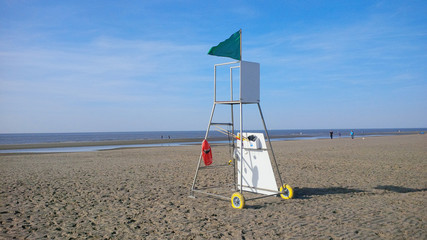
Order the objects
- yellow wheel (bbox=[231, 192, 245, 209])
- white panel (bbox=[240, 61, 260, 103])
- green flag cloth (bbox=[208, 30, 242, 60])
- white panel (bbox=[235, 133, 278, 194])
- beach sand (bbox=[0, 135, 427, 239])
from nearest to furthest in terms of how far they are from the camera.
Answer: beach sand (bbox=[0, 135, 427, 239])
yellow wheel (bbox=[231, 192, 245, 209])
green flag cloth (bbox=[208, 30, 242, 60])
white panel (bbox=[240, 61, 260, 103])
white panel (bbox=[235, 133, 278, 194])

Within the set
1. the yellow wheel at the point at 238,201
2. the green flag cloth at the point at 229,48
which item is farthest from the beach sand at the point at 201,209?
Result: the green flag cloth at the point at 229,48

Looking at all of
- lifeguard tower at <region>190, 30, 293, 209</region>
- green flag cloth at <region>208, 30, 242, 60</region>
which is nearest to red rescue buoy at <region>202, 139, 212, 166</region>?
lifeguard tower at <region>190, 30, 293, 209</region>

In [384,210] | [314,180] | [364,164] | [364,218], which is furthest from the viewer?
[364,164]

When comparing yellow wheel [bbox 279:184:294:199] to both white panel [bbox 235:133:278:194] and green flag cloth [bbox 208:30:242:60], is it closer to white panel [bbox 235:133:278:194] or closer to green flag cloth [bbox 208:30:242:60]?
white panel [bbox 235:133:278:194]

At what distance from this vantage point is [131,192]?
324 inches

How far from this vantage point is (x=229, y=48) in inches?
265

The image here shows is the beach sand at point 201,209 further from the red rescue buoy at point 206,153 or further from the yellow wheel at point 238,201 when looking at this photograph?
the red rescue buoy at point 206,153

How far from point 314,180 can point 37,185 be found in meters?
8.40

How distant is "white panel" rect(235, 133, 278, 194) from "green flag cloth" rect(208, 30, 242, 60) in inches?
76.6

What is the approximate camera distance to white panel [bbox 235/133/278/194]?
729 centimetres

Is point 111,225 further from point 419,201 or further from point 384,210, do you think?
point 419,201

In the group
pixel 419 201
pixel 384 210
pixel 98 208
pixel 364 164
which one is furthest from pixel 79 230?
pixel 364 164

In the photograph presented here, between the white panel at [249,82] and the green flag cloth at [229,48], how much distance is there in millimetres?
285

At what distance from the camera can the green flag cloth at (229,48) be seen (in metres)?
6.59
